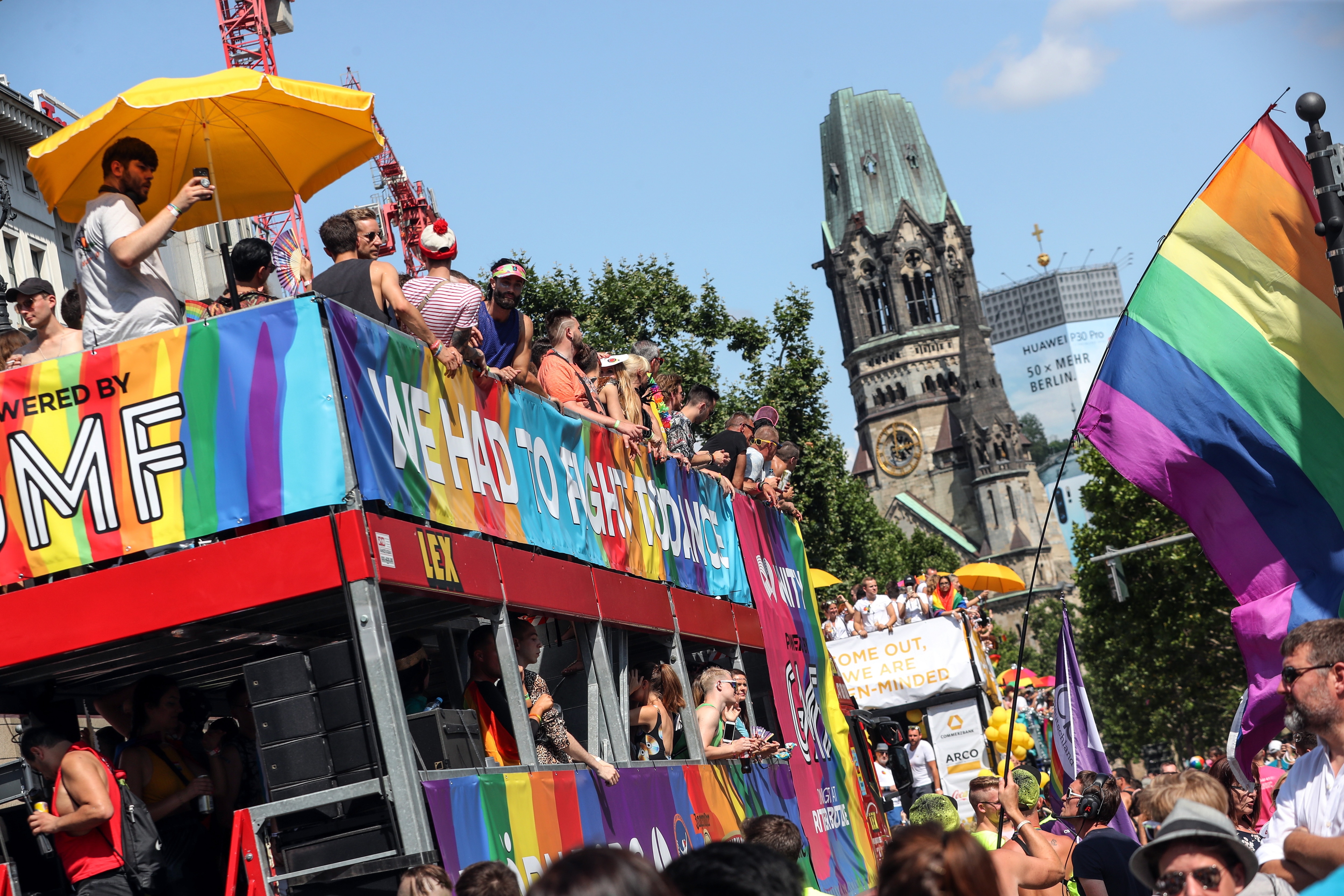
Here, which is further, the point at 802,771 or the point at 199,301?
the point at 802,771

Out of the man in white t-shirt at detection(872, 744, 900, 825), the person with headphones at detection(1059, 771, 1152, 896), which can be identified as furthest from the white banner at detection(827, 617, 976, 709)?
the person with headphones at detection(1059, 771, 1152, 896)

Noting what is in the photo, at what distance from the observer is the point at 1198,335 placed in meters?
7.89

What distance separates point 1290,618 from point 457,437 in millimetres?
4231

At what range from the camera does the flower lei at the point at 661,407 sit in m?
12.9

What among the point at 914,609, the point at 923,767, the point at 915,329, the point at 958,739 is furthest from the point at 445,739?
the point at 915,329

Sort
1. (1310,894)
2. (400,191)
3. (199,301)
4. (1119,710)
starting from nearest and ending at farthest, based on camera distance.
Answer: (1310,894) < (199,301) < (400,191) < (1119,710)

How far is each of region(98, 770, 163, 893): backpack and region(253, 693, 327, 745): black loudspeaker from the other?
693mm

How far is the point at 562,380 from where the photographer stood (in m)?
10.2

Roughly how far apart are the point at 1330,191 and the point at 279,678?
5.73 metres

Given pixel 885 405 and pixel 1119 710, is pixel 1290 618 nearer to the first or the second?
pixel 1119 710

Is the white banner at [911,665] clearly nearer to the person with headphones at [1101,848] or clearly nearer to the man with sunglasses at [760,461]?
the man with sunglasses at [760,461]

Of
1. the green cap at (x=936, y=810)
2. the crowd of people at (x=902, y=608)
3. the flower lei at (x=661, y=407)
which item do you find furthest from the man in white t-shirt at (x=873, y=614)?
the green cap at (x=936, y=810)

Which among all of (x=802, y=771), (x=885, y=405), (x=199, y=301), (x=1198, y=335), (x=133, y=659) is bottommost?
(x=802, y=771)

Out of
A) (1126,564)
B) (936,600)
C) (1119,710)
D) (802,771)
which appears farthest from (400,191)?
(802,771)
